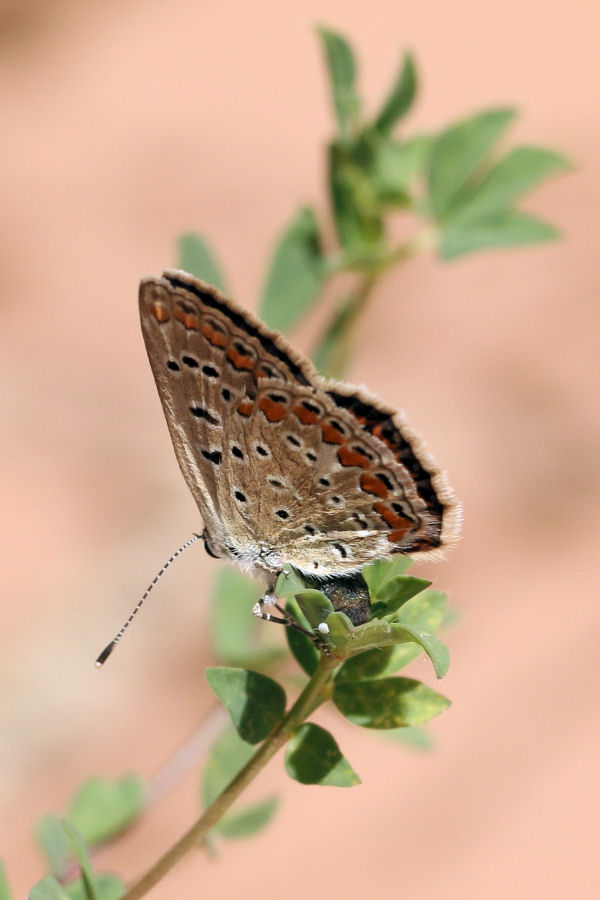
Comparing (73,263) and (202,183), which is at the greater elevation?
(202,183)

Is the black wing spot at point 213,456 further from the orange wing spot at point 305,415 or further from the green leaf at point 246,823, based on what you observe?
the green leaf at point 246,823

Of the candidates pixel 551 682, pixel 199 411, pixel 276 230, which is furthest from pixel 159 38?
pixel 199 411

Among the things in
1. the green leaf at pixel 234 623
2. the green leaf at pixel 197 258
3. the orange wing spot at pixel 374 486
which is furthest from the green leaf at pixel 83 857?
the green leaf at pixel 197 258

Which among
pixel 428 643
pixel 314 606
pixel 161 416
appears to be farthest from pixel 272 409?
pixel 161 416

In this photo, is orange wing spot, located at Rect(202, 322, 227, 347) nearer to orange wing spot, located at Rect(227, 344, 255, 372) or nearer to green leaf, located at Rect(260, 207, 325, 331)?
orange wing spot, located at Rect(227, 344, 255, 372)

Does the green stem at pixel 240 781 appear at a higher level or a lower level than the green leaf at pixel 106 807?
higher

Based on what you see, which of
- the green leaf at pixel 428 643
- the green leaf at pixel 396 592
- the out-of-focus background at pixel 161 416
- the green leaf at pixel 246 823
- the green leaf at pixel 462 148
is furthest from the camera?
the out-of-focus background at pixel 161 416

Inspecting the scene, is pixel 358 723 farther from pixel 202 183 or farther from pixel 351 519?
pixel 202 183

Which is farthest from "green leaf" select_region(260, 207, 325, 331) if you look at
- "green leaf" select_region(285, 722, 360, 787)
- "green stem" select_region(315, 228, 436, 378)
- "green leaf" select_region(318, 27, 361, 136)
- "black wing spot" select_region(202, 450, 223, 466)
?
"green leaf" select_region(285, 722, 360, 787)
